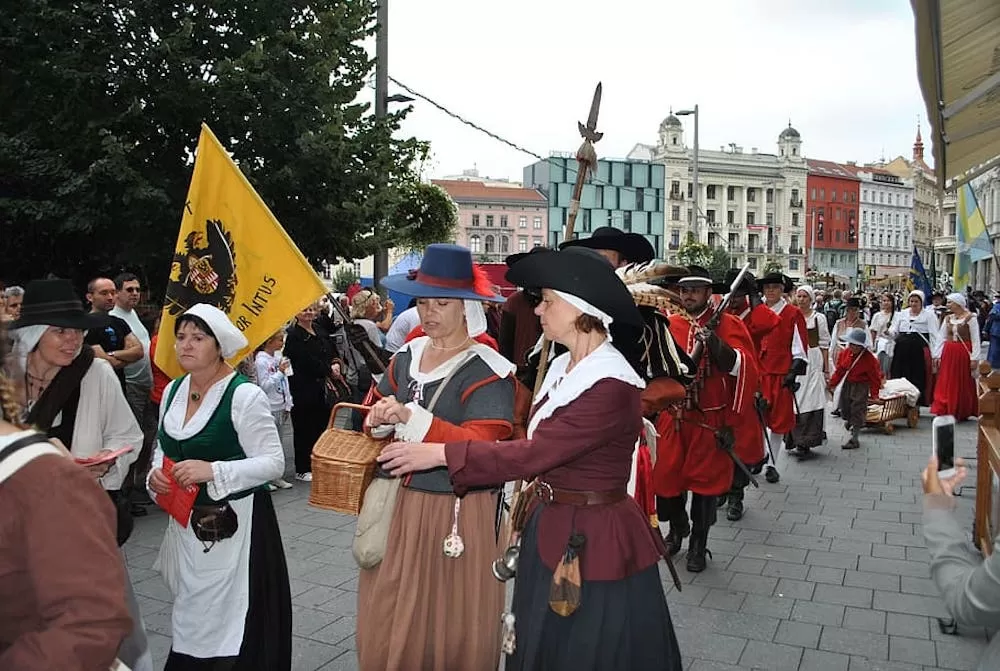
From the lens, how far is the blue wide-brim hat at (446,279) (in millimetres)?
3311

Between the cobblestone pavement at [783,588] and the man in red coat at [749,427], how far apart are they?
234 mm

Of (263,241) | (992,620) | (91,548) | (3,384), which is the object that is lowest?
(992,620)

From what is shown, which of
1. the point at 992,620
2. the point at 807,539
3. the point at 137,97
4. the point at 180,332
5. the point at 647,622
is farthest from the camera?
the point at 137,97

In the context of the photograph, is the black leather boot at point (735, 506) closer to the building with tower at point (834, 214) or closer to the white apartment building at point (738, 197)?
the white apartment building at point (738, 197)

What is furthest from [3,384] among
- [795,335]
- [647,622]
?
[795,335]

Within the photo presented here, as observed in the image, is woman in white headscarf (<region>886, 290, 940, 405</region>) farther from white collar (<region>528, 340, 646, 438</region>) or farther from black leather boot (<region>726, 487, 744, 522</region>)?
white collar (<region>528, 340, 646, 438</region>)

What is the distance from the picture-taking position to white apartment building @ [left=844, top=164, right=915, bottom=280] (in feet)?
388

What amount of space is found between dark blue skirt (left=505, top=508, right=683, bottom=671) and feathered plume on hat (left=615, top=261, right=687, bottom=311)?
4.49ft

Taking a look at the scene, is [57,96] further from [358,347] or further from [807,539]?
[807,539]

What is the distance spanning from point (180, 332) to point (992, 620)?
300 cm

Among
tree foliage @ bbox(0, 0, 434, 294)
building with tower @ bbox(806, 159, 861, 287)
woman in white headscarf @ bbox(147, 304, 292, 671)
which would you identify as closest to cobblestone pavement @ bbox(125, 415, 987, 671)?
woman in white headscarf @ bbox(147, 304, 292, 671)

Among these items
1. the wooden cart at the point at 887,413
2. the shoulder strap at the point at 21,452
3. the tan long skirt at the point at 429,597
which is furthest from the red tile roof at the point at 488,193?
the shoulder strap at the point at 21,452

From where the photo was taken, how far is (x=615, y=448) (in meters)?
2.78

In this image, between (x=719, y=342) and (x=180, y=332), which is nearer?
(x=180, y=332)
